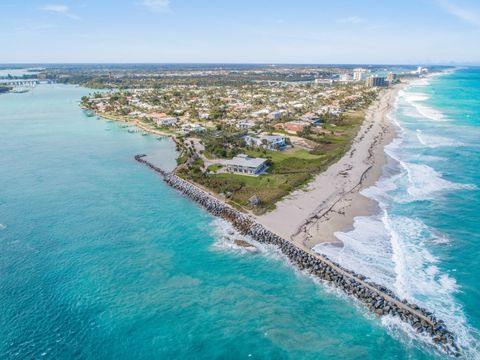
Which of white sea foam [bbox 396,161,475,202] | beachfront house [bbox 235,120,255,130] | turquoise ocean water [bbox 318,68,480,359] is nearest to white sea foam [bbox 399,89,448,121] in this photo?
turquoise ocean water [bbox 318,68,480,359]

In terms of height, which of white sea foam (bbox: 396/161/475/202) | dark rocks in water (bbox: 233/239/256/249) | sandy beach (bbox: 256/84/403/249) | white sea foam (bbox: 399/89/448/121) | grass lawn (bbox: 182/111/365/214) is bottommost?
white sea foam (bbox: 399/89/448/121)

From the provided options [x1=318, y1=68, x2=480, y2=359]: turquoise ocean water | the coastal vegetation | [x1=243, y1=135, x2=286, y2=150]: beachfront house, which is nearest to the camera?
[x1=318, y1=68, x2=480, y2=359]: turquoise ocean water

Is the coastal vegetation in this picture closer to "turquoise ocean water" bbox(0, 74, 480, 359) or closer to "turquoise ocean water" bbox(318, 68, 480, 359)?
"turquoise ocean water" bbox(0, 74, 480, 359)

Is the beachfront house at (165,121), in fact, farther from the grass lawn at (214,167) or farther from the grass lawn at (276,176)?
the grass lawn at (214,167)

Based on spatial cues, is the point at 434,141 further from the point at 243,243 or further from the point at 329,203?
the point at 243,243

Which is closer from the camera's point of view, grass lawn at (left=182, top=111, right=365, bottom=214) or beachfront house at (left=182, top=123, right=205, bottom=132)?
grass lawn at (left=182, top=111, right=365, bottom=214)

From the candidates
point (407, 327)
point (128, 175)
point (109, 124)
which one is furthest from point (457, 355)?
point (109, 124)

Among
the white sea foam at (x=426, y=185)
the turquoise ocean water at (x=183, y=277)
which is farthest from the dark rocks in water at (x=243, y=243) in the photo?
the white sea foam at (x=426, y=185)

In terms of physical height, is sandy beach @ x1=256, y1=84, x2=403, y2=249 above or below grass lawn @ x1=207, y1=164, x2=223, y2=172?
below
